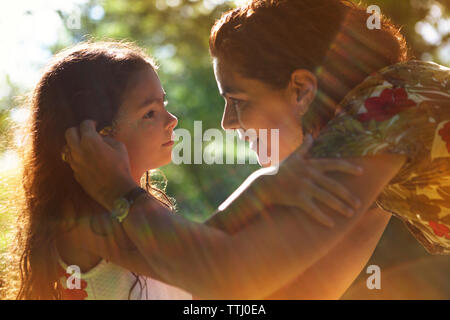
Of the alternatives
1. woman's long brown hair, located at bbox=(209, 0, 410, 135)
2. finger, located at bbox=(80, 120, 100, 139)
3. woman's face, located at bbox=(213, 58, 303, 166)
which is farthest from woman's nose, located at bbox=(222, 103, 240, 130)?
finger, located at bbox=(80, 120, 100, 139)

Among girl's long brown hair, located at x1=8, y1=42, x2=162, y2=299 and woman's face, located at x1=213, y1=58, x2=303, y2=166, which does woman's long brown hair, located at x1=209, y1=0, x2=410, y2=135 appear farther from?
girl's long brown hair, located at x1=8, y1=42, x2=162, y2=299

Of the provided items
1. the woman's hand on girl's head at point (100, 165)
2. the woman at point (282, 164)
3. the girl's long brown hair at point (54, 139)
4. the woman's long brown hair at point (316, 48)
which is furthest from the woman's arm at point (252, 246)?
the girl's long brown hair at point (54, 139)

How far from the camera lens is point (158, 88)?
236 cm

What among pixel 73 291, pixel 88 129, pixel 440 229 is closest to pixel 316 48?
pixel 440 229

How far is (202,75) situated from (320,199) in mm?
7042

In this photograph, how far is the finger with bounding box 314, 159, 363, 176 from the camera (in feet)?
4.65

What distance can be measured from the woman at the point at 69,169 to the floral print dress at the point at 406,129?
881mm

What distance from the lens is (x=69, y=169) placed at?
2174 mm

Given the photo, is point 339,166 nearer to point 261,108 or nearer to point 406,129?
point 406,129

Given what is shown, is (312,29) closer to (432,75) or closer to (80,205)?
(432,75)

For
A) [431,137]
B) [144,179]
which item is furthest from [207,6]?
[431,137]

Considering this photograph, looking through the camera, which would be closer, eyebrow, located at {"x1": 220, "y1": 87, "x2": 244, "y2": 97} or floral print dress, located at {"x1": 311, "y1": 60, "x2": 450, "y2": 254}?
floral print dress, located at {"x1": 311, "y1": 60, "x2": 450, "y2": 254}

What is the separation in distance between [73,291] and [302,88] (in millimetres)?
1176

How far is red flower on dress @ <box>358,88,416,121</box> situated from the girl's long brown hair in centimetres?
115
